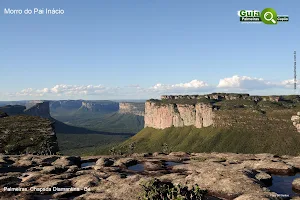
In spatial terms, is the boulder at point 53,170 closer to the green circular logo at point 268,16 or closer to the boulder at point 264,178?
the boulder at point 264,178

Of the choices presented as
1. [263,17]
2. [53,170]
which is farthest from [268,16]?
[53,170]

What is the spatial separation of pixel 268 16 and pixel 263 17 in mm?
1781

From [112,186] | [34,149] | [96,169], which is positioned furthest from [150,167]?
[34,149]

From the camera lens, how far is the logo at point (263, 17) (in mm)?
91312

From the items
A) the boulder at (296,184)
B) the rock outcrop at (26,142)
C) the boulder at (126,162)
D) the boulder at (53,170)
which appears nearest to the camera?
the boulder at (296,184)

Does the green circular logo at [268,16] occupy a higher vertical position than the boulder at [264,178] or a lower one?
higher

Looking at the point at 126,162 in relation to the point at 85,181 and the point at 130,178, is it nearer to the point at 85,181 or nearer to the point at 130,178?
the point at 130,178

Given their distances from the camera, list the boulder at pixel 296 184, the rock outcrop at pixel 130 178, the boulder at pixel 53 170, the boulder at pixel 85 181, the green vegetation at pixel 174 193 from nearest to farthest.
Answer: the green vegetation at pixel 174 193 → the rock outcrop at pixel 130 178 → the boulder at pixel 296 184 → the boulder at pixel 85 181 → the boulder at pixel 53 170

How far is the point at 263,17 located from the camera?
9112cm

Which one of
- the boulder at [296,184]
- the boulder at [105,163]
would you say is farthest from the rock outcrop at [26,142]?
the boulder at [296,184]

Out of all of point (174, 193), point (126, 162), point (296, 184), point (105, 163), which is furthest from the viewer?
point (126, 162)

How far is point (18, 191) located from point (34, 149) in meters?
112

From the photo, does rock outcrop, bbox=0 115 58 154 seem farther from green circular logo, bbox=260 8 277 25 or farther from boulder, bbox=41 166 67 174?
green circular logo, bbox=260 8 277 25

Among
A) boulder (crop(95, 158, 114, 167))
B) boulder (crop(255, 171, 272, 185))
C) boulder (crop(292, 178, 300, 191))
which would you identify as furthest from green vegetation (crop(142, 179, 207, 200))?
boulder (crop(95, 158, 114, 167))
